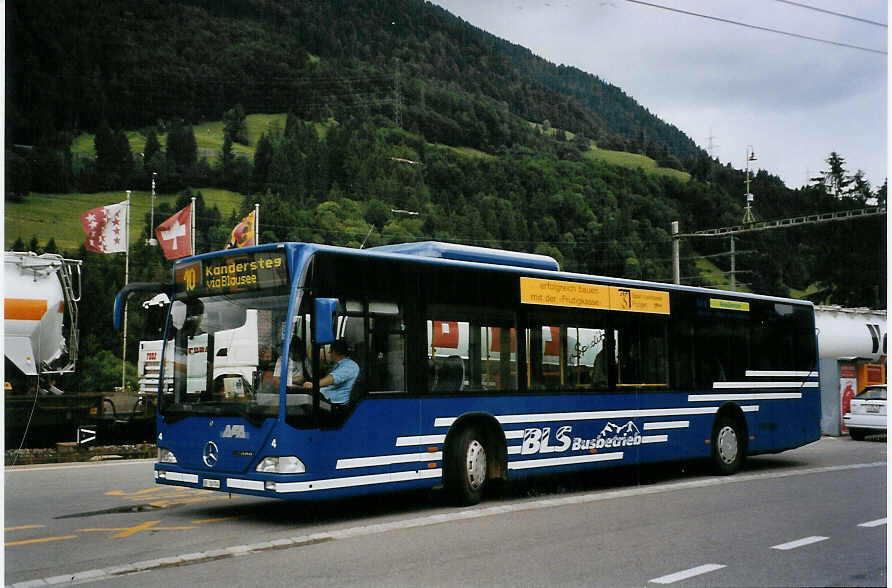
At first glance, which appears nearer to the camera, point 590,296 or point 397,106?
point 590,296

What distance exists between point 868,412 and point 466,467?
55.8 feet

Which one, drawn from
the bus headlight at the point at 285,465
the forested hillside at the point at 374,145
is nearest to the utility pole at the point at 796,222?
the bus headlight at the point at 285,465

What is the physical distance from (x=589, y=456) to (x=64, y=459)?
35.6 ft

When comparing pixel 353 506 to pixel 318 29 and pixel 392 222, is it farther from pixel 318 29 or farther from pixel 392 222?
pixel 318 29

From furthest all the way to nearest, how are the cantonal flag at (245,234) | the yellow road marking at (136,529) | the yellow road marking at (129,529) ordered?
the cantonal flag at (245,234) < the yellow road marking at (129,529) < the yellow road marking at (136,529)

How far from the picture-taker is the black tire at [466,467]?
39.0ft

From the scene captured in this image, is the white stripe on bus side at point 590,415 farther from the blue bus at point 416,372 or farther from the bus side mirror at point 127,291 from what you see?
the bus side mirror at point 127,291

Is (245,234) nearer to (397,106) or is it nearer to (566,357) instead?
(566,357)

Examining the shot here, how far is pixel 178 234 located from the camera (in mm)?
35375

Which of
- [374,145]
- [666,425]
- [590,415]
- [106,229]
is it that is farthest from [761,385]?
[374,145]

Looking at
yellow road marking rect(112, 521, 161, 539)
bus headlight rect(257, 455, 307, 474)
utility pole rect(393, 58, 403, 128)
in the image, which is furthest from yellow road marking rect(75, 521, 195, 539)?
utility pole rect(393, 58, 403, 128)

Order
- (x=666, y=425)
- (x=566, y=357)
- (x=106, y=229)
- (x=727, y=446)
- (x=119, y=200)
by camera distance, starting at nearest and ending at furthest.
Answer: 1. (x=566, y=357)
2. (x=666, y=425)
3. (x=727, y=446)
4. (x=106, y=229)
5. (x=119, y=200)

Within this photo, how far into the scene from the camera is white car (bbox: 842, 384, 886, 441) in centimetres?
2516

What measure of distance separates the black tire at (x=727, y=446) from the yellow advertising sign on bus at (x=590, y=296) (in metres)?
2.30
